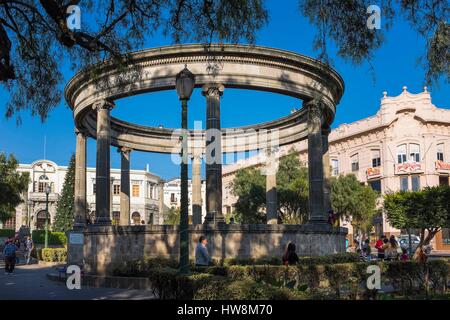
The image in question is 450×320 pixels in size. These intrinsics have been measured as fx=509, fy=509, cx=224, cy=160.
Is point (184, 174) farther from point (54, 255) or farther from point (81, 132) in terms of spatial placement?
point (54, 255)

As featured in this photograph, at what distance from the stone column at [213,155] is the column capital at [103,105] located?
437cm

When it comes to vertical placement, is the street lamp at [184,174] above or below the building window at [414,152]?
below

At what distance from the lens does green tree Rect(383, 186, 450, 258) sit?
30.7 m

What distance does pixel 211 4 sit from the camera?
37.9ft

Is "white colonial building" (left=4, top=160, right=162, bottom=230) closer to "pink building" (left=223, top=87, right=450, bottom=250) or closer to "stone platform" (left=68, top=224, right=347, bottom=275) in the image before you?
"pink building" (left=223, top=87, right=450, bottom=250)

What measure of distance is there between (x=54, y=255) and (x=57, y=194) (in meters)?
53.3

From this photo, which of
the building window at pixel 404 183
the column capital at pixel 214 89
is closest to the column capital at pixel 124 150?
the column capital at pixel 214 89

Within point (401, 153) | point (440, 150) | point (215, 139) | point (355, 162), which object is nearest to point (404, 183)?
point (401, 153)

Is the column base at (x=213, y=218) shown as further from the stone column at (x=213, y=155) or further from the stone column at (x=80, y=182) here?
the stone column at (x=80, y=182)

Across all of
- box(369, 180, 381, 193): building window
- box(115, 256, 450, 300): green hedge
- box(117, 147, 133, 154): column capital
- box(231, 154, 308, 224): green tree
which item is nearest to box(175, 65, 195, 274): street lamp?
box(115, 256, 450, 300): green hedge

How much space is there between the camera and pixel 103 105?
21.4m

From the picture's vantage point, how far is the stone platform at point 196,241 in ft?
59.9

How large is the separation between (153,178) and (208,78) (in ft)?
238
